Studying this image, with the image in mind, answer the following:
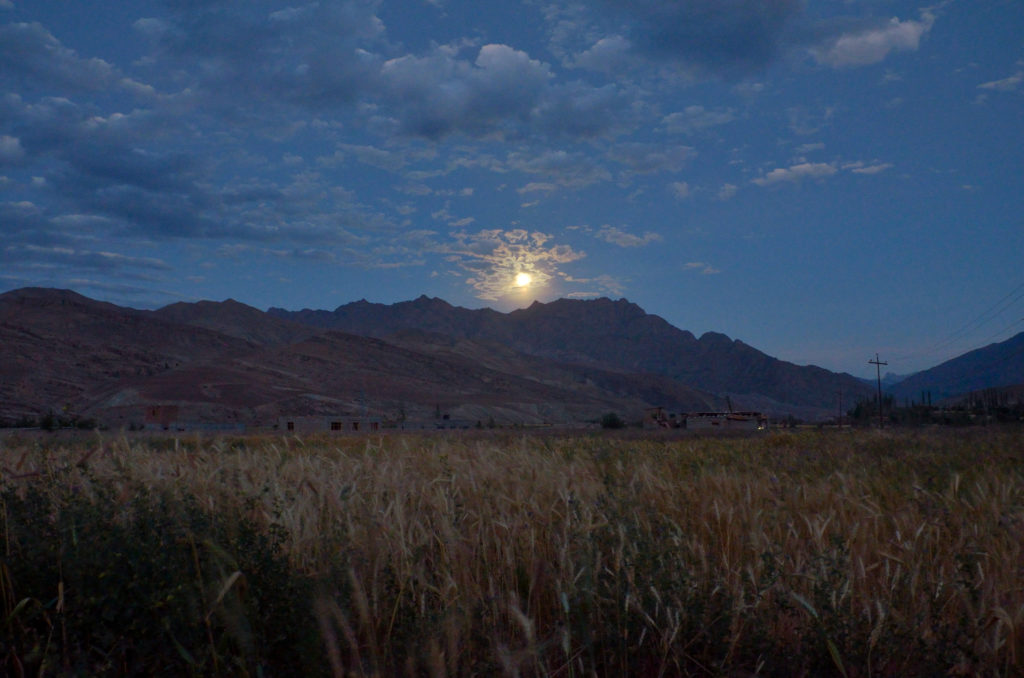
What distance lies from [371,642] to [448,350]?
514 ft

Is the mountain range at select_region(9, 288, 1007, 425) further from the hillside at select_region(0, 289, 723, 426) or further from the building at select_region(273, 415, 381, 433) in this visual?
the building at select_region(273, 415, 381, 433)

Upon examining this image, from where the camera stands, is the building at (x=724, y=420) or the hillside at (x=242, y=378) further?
the hillside at (x=242, y=378)

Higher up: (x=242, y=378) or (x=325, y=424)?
(x=242, y=378)

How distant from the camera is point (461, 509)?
453cm

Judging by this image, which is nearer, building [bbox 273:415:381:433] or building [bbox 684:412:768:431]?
building [bbox 273:415:381:433]

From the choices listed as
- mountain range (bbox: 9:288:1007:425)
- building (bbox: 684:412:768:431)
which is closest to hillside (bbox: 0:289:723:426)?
mountain range (bbox: 9:288:1007:425)

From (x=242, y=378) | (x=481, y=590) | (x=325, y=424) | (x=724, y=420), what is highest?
(x=242, y=378)

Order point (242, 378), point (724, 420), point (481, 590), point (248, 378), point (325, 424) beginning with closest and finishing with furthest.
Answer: point (481, 590) → point (325, 424) → point (724, 420) → point (242, 378) → point (248, 378)

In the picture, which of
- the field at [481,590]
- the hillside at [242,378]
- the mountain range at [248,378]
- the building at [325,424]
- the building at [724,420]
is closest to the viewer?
the field at [481,590]

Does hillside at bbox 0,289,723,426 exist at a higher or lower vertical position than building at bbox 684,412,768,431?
higher

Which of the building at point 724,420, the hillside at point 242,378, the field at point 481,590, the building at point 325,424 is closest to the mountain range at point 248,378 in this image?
the hillside at point 242,378

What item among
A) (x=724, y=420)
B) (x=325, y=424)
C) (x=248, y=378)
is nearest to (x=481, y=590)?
(x=325, y=424)

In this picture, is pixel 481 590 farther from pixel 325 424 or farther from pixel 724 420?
pixel 724 420

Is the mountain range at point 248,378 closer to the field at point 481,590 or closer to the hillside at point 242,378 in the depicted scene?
the hillside at point 242,378
